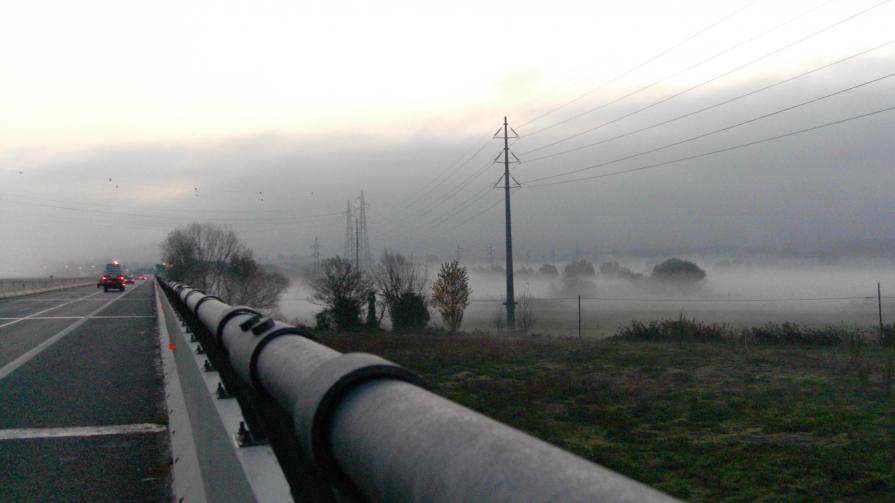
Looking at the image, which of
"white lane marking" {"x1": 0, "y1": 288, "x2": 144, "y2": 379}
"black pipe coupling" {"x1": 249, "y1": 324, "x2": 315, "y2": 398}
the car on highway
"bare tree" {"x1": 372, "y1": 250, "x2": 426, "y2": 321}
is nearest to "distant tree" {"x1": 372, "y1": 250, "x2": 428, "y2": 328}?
"bare tree" {"x1": 372, "y1": 250, "x2": 426, "y2": 321}

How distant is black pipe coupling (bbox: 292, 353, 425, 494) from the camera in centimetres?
208

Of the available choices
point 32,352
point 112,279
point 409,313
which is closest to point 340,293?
point 409,313

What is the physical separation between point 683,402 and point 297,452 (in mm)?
11174

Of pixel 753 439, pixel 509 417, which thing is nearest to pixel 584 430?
pixel 509 417

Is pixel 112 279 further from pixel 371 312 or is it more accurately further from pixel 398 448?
pixel 398 448

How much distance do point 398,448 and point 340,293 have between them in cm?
6773

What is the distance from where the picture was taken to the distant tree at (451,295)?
205 ft

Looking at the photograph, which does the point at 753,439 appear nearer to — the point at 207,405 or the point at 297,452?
the point at 207,405

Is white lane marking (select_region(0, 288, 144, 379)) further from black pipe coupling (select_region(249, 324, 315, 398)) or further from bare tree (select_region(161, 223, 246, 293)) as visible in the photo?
bare tree (select_region(161, 223, 246, 293))

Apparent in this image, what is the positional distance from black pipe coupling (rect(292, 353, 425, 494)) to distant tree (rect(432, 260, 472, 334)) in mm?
59776

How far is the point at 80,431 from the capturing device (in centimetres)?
845

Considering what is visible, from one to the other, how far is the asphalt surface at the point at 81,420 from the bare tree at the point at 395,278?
5645 centimetres

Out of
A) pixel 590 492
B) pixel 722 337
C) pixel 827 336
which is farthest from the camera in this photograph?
pixel 722 337

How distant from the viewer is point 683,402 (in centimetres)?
1289
